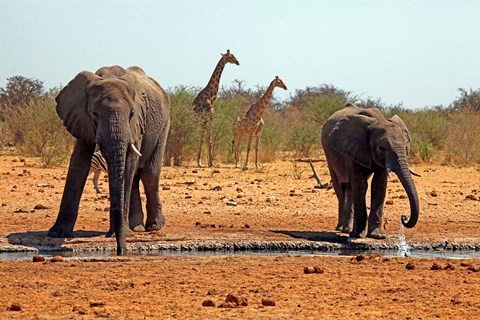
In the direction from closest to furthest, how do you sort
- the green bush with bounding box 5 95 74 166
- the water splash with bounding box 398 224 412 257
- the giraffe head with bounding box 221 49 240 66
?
1. the water splash with bounding box 398 224 412 257
2. the green bush with bounding box 5 95 74 166
3. the giraffe head with bounding box 221 49 240 66

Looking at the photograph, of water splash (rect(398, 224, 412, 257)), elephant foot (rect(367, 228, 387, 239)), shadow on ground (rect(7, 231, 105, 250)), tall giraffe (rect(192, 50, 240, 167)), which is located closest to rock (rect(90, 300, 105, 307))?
shadow on ground (rect(7, 231, 105, 250))

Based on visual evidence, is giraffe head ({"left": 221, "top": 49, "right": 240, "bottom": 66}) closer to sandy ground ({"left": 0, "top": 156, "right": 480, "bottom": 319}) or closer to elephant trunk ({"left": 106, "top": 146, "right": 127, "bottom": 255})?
sandy ground ({"left": 0, "top": 156, "right": 480, "bottom": 319})

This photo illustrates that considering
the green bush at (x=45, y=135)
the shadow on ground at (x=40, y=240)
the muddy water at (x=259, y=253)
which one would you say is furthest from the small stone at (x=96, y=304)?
the green bush at (x=45, y=135)

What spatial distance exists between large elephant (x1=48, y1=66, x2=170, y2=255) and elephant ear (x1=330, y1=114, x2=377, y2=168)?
2.30 m

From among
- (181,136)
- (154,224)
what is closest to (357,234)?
(154,224)

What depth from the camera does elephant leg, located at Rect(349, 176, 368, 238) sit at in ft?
43.9

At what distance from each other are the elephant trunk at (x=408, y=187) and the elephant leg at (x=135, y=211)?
3310 mm

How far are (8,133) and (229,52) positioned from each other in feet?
23.5

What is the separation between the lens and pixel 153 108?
13.5 metres

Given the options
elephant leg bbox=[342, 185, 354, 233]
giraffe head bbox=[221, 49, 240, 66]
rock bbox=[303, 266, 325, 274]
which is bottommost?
rock bbox=[303, 266, 325, 274]

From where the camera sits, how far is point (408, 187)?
12516 millimetres

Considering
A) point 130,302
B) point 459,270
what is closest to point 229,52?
point 459,270

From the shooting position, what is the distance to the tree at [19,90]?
38469mm

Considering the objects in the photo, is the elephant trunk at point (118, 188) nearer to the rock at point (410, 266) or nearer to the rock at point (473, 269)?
the rock at point (410, 266)
